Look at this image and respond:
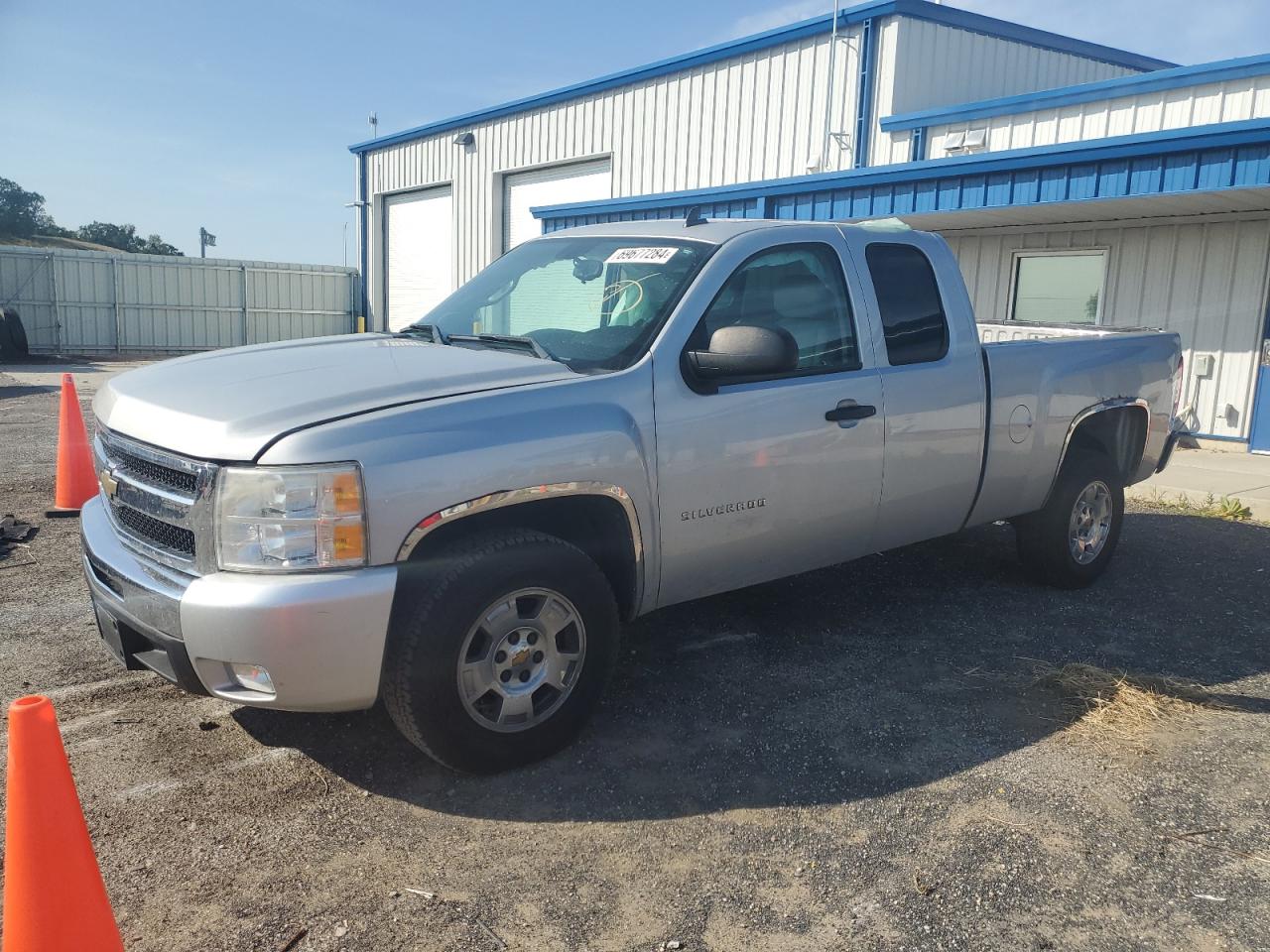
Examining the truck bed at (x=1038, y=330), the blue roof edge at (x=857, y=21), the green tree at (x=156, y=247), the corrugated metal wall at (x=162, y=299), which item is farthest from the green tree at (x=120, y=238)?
the truck bed at (x=1038, y=330)

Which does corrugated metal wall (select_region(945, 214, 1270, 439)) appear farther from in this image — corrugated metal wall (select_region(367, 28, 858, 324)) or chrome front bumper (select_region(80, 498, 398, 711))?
chrome front bumper (select_region(80, 498, 398, 711))

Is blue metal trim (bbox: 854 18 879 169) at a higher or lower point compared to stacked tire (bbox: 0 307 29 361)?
higher

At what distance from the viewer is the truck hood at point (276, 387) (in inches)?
125

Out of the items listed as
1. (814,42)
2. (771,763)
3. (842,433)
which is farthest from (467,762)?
(814,42)

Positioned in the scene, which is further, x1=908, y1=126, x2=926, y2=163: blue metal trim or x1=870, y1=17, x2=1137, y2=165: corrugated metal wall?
x1=870, y1=17, x2=1137, y2=165: corrugated metal wall

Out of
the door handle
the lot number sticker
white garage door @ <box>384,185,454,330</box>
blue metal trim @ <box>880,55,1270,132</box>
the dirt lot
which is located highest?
blue metal trim @ <box>880,55,1270,132</box>

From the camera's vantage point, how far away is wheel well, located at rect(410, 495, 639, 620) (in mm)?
3646

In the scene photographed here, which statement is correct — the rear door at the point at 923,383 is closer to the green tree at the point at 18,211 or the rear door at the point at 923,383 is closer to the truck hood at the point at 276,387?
the truck hood at the point at 276,387

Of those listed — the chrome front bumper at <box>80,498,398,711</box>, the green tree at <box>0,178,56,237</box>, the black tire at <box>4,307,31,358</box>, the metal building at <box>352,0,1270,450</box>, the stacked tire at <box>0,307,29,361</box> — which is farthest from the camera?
the green tree at <box>0,178,56,237</box>

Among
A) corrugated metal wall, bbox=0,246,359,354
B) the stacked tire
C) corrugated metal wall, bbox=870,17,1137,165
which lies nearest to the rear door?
corrugated metal wall, bbox=870,17,1137,165

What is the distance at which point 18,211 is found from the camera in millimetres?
55688

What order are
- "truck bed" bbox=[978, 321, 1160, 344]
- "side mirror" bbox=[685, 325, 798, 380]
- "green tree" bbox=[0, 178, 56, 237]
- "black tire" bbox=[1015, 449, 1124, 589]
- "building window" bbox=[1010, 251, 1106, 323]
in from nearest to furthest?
"side mirror" bbox=[685, 325, 798, 380] < "black tire" bbox=[1015, 449, 1124, 589] < "truck bed" bbox=[978, 321, 1160, 344] < "building window" bbox=[1010, 251, 1106, 323] < "green tree" bbox=[0, 178, 56, 237]

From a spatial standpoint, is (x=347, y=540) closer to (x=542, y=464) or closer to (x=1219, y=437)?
(x=542, y=464)

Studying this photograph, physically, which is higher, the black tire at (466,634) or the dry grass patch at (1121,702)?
the black tire at (466,634)
